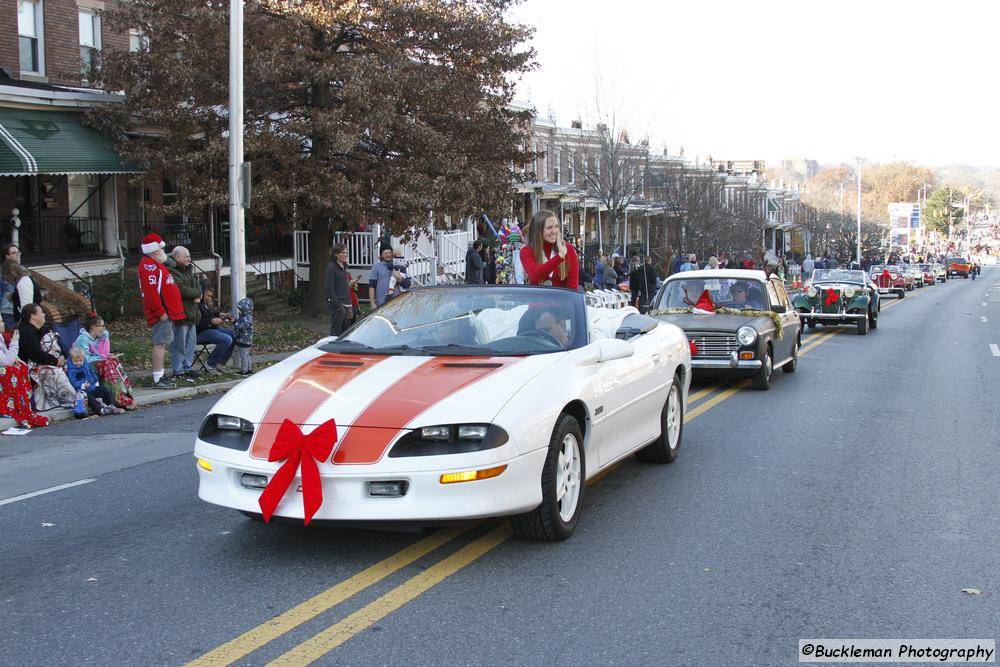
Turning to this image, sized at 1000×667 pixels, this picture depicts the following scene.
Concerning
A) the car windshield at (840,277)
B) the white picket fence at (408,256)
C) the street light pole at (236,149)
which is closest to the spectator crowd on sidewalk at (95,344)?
the street light pole at (236,149)

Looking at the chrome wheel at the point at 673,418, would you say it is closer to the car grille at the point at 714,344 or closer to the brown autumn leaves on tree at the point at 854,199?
the car grille at the point at 714,344

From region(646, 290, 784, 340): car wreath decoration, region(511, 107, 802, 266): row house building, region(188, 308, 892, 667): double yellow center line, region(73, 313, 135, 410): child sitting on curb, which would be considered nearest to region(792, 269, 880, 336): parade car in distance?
region(646, 290, 784, 340): car wreath decoration

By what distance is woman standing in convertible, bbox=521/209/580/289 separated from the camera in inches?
342

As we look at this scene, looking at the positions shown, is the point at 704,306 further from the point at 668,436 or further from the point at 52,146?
the point at 52,146

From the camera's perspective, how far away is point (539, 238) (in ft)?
28.6

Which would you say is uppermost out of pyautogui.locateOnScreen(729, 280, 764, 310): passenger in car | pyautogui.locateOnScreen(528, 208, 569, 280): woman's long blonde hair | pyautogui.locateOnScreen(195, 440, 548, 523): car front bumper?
pyautogui.locateOnScreen(528, 208, 569, 280): woman's long blonde hair

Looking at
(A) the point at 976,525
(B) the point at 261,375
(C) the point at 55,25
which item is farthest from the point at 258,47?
(A) the point at 976,525

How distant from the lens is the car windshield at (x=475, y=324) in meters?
6.51

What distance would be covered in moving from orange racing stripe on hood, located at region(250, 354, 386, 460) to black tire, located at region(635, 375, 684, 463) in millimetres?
2698

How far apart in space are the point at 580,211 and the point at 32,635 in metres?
46.3

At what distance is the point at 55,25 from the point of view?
2288 centimetres

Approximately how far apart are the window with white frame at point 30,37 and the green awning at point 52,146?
2995 millimetres

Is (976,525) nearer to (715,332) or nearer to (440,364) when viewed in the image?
(440,364)

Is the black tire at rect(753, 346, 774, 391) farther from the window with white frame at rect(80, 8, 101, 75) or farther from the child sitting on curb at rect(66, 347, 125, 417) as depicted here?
the window with white frame at rect(80, 8, 101, 75)
